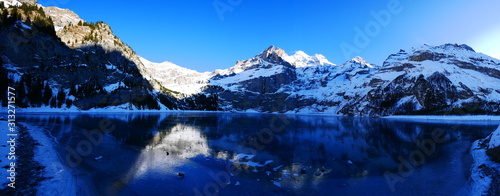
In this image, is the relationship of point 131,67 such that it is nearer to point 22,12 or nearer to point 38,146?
point 22,12

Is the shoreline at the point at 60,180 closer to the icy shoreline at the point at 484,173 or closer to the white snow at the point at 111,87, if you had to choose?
the icy shoreline at the point at 484,173

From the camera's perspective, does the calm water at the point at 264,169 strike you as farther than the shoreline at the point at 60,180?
Yes

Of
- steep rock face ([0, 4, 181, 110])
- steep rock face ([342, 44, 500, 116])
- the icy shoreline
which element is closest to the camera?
the icy shoreline

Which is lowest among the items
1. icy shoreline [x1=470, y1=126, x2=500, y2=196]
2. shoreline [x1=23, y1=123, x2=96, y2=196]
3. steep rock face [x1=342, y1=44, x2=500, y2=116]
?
icy shoreline [x1=470, y1=126, x2=500, y2=196]

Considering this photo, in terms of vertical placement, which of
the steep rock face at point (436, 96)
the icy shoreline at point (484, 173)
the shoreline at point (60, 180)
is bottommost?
the icy shoreline at point (484, 173)

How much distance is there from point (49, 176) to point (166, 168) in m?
6.41

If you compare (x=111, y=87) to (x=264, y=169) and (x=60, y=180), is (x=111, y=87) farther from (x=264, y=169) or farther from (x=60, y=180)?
(x=264, y=169)

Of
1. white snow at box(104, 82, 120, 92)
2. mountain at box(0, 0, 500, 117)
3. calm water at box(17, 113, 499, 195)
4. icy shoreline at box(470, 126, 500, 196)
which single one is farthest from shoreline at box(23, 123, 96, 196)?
white snow at box(104, 82, 120, 92)

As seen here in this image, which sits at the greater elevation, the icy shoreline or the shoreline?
the shoreline

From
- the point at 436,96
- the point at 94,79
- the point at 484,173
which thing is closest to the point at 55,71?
the point at 94,79

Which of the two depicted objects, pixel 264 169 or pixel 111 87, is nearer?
pixel 264 169

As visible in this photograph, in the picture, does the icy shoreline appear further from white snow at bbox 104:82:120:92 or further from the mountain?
white snow at bbox 104:82:120:92

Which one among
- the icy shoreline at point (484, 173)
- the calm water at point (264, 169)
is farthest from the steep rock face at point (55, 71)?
the icy shoreline at point (484, 173)

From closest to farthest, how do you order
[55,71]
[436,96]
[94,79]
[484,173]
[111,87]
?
1. [484,173]
2. [55,71]
3. [94,79]
4. [111,87]
5. [436,96]
